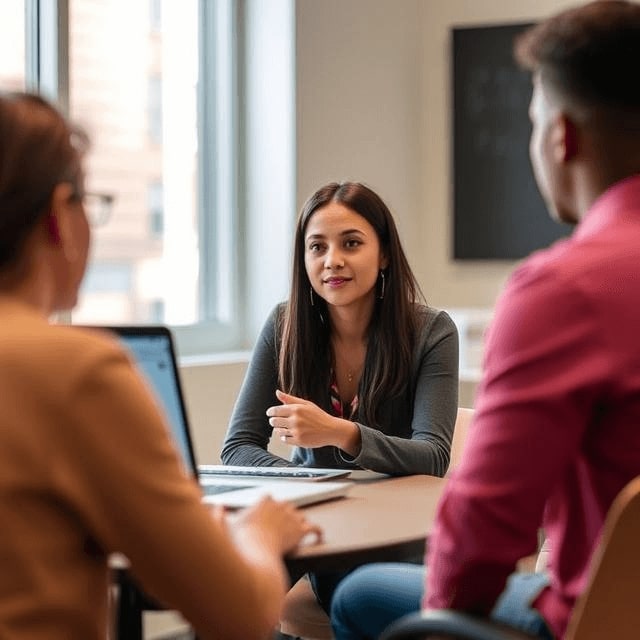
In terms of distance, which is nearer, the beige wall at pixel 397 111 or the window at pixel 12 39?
the window at pixel 12 39

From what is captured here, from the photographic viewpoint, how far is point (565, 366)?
135 centimetres

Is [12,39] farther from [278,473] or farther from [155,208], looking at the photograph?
[278,473]

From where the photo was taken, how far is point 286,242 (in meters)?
4.46

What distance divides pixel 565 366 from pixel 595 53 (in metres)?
0.39

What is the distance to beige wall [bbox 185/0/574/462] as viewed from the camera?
4480 mm

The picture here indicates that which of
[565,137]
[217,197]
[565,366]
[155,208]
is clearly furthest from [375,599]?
[217,197]

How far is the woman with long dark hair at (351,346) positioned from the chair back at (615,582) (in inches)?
43.4

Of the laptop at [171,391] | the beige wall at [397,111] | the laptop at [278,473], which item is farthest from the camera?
the beige wall at [397,111]

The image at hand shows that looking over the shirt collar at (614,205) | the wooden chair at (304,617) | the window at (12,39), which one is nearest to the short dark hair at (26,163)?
the shirt collar at (614,205)

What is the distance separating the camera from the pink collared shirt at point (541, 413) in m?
1.35

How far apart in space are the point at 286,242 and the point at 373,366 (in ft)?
5.96

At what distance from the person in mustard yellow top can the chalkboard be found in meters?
3.68

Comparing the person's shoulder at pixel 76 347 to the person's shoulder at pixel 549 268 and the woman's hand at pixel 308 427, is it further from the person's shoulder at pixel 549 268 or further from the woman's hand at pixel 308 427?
the woman's hand at pixel 308 427

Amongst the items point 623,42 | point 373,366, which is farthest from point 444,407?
point 623,42
